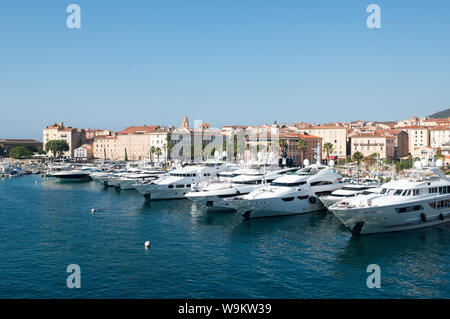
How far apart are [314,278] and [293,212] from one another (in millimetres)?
18844

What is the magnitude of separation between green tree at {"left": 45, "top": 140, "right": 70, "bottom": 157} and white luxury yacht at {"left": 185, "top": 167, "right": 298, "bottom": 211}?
133816 millimetres

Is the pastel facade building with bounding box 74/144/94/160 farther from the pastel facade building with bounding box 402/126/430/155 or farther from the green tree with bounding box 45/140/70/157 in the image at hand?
the pastel facade building with bounding box 402/126/430/155

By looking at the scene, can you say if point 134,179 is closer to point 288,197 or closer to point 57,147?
point 288,197

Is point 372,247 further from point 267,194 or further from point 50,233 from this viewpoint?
point 50,233

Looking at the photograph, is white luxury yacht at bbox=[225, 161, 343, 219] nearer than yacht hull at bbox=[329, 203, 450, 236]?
No

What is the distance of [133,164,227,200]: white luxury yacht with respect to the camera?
57.3 metres

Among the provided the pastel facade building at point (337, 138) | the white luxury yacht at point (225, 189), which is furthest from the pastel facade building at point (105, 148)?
the white luxury yacht at point (225, 189)

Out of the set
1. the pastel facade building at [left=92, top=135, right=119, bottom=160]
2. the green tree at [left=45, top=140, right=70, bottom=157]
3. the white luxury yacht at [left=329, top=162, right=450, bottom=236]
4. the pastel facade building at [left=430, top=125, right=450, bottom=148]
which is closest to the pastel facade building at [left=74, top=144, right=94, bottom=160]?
the pastel facade building at [left=92, top=135, right=119, bottom=160]

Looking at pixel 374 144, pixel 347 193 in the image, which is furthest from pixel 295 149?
pixel 347 193

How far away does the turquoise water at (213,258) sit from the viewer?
23.2m

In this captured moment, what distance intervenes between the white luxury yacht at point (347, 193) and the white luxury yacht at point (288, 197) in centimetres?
294

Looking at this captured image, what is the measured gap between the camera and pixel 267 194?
1672 inches
